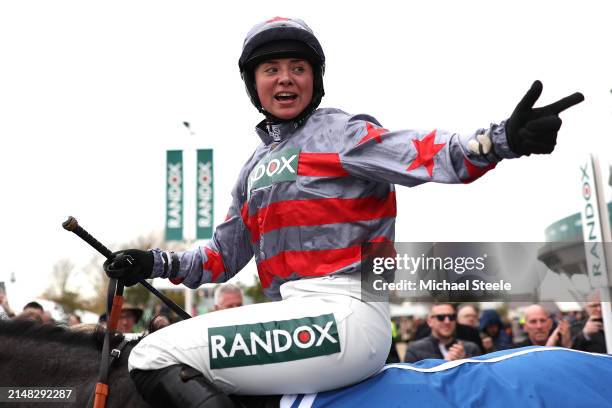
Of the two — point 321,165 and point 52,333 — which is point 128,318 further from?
point 321,165

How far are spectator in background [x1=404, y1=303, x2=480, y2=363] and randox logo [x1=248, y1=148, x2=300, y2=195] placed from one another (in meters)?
3.79

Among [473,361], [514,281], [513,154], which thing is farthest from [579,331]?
[513,154]

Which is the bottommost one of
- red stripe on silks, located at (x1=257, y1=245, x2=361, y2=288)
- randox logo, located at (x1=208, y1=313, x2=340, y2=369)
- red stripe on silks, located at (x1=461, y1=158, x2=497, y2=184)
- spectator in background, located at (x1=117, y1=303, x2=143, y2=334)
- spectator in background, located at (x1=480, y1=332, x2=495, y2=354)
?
spectator in background, located at (x1=480, y1=332, x2=495, y2=354)

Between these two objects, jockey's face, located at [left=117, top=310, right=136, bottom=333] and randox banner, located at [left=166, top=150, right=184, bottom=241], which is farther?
randox banner, located at [left=166, top=150, right=184, bottom=241]

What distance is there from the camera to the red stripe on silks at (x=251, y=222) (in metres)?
Result: 2.62

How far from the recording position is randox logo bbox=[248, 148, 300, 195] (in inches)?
95.5

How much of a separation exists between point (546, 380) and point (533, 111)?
96cm

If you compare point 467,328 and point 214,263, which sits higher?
point 214,263

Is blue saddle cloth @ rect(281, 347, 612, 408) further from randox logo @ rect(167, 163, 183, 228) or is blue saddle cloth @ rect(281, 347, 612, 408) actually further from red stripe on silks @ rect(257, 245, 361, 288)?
randox logo @ rect(167, 163, 183, 228)

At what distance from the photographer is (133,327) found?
7.13m

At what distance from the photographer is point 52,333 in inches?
107

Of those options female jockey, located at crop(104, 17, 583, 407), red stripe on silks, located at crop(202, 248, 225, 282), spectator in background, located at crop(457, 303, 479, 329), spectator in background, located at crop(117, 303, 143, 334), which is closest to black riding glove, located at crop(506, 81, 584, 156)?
female jockey, located at crop(104, 17, 583, 407)

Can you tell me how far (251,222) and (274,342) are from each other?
2.22 feet

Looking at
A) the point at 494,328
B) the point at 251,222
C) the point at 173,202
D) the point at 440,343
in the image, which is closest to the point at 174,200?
the point at 173,202
